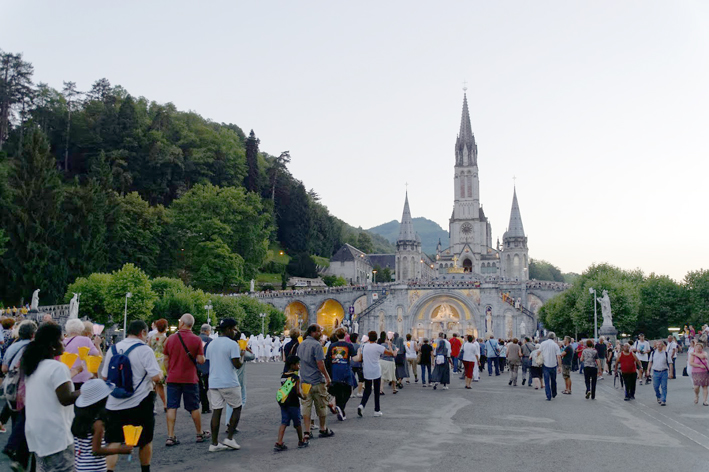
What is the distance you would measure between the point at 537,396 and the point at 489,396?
4.57 ft

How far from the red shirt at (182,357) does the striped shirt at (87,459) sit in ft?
9.79

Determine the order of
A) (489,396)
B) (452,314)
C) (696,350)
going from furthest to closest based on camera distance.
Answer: (452,314), (489,396), (696,350)

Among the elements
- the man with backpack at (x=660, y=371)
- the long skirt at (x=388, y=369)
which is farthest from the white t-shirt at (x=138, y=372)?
the man with backpack at (x=660, y=371)

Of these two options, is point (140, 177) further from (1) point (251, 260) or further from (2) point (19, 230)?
(2) point (19, 230)

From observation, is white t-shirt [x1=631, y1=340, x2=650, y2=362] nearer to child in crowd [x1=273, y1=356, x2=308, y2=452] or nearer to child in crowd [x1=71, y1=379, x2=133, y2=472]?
child in crowd [x1=273, y1=356, x2=308, y2=452]

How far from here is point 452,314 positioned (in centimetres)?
7025

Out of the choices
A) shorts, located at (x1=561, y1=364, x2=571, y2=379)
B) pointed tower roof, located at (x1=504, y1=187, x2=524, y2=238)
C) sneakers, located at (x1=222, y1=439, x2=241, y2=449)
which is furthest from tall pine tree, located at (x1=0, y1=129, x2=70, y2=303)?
pointed tower roof, located at (x1=504, y1=187, x2=524, y2=238)

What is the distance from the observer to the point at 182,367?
9.33m

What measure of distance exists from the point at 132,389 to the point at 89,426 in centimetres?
69

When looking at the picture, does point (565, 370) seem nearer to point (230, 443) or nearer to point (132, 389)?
point (230, 443)

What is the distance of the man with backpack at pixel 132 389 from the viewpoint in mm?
6844

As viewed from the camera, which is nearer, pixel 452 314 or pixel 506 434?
pixel 506 434

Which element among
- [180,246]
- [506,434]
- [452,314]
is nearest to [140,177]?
[180,246]

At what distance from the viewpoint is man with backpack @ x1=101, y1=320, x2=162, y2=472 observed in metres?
6.84
